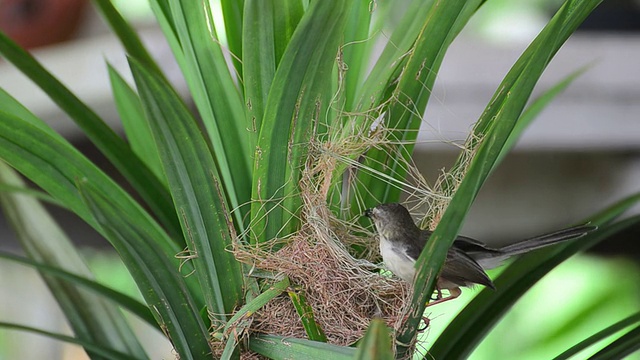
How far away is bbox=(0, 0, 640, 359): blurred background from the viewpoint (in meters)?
1.17

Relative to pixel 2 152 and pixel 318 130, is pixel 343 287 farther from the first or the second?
pixel 2 152

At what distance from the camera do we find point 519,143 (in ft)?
4.23

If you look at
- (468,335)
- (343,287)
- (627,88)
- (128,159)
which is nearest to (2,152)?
(128,159)

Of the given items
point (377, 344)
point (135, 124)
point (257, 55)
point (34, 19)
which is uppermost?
point (34, 19)

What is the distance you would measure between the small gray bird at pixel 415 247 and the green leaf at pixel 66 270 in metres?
0.27

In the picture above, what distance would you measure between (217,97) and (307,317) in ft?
0.61

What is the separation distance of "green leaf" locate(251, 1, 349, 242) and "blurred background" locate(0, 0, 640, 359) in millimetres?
555

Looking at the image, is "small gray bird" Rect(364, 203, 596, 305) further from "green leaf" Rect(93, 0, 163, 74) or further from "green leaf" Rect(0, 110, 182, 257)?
"green leaf" Rect(93, 0, 163, 74)

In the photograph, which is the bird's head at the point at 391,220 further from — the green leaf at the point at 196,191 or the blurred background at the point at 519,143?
the blurred background at the point at 519,143

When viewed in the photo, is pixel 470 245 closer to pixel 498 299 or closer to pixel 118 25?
pixel 498 299

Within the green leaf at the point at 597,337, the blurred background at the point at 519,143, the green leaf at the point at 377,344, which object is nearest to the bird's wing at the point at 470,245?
the green leaf at the point at 597,337

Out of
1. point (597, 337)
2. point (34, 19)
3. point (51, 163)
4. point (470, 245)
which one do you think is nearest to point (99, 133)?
point (51, 163)

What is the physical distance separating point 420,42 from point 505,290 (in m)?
0.23

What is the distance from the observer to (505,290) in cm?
60
